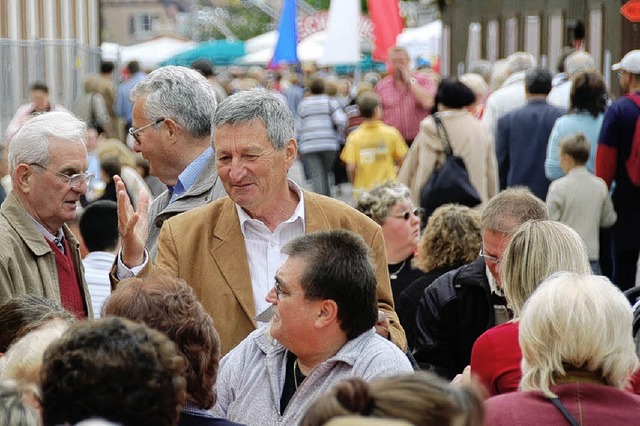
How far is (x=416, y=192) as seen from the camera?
423 inches

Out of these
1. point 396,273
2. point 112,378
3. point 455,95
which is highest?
point 455,95

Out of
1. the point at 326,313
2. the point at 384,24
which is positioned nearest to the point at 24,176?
the point at 326,313

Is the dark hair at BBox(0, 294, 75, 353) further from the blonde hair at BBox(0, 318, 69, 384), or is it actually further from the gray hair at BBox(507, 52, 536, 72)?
the gray hair at BBox(507, 52, 536, 72)

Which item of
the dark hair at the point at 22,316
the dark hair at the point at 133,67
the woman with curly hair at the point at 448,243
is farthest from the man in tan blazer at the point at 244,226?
the dark hair at the point at 133,67

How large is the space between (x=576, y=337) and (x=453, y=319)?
1.96m

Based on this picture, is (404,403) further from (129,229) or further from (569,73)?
(569,73)

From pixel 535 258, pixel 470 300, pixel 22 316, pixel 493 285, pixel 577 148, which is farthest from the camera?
pixel 577 148

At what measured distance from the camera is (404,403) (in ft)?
8.72

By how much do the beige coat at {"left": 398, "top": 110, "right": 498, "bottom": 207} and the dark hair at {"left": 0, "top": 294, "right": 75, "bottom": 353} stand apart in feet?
21.2

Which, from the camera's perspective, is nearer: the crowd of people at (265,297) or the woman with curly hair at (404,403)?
the woman with curly hair at (404,403)

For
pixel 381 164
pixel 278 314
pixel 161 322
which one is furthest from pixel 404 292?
pixel 381 164

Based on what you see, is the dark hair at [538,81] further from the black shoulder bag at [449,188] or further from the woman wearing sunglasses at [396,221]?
the woman wearing sunglasses at [396,221]

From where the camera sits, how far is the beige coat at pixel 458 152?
10.7 m

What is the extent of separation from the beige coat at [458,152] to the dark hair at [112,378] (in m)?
7.64
